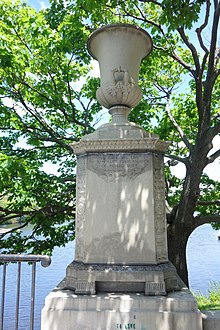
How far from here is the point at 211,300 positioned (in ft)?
34.6

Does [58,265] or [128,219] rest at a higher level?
[128,219]

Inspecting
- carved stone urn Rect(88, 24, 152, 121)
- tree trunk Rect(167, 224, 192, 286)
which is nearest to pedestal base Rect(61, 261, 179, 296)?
carved stone urn Rect(88, 24, 152, 121)

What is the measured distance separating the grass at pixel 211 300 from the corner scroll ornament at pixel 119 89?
25.3 feet

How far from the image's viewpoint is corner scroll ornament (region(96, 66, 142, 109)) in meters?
3.93

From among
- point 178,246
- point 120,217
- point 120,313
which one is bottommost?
point 120,313

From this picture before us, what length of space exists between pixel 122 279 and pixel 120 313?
0.36 metres

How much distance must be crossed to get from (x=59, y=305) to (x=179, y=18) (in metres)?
4.15

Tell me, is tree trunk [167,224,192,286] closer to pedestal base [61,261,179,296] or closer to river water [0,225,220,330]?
pedestal base [61,261,179,296]

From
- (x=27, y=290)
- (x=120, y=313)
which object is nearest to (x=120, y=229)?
(x=120, y=313)

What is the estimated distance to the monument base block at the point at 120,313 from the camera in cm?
305

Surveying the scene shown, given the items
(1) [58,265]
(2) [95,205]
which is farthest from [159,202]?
(1) [58,265]

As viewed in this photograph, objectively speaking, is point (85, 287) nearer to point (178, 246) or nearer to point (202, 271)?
point (178, 246)

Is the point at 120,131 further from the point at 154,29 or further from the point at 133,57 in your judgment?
the point at 154,29

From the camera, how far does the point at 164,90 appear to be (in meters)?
9.31
